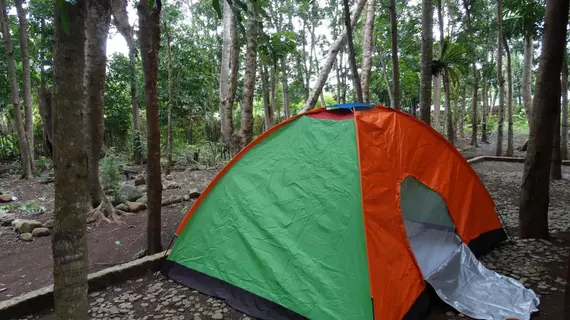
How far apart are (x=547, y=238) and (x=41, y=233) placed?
6136mm

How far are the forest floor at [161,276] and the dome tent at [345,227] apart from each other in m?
0.14

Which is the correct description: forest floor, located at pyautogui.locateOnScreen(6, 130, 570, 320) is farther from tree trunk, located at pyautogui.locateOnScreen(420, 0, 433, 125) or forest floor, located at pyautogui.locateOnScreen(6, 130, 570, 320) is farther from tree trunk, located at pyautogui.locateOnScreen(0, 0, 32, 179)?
tree trunk, located at pyautogui.locateOnScreen(0, 0, 32, 179)

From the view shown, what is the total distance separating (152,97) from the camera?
10.4 feet

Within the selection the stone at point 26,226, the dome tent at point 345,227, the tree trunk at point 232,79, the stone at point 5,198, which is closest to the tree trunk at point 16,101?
the stone at point 5,198

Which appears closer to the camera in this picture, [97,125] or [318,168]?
[318,168]

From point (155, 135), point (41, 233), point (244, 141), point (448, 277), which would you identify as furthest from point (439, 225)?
point (41, 233)

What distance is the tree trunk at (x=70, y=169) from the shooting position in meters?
1.33

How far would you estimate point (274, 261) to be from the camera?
A: 2586mm

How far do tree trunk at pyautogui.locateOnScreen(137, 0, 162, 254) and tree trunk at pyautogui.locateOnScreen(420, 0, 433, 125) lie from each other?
454 centimetres

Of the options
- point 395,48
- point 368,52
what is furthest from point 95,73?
point 368,52

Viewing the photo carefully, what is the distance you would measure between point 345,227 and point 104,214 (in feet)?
13.5

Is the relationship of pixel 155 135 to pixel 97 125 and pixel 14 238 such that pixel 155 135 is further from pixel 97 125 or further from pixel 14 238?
pixel 14 238

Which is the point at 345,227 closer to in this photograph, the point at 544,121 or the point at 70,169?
the point at 70,169

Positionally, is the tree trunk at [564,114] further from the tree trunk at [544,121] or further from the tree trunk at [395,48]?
the tree trunk at [544,121]
